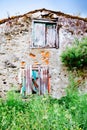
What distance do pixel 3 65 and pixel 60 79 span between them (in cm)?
247

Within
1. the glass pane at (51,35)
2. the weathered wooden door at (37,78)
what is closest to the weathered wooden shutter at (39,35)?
the glass pane at (51,35)

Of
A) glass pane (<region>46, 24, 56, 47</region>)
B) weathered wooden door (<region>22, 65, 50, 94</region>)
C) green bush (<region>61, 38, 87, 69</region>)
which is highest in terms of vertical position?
glass pane (<region>46, 24, 56, 47</region>)

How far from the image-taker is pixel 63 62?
15039mm

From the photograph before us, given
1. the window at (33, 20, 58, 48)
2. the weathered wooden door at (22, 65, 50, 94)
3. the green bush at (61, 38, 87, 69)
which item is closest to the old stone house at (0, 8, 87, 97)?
the window at (33, 20, 58, 48)

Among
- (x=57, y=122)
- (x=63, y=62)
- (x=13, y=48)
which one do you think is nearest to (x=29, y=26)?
(x=13, y=48)

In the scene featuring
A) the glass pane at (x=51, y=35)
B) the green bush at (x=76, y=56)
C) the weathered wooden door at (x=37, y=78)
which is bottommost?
the weathered wooden door at (x=37, y=78)

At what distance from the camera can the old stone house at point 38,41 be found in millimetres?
14773

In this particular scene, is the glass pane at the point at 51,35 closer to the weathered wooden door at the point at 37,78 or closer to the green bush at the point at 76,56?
the green bush at the point at 76,56

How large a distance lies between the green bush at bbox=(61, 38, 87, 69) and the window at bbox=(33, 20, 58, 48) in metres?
0.78

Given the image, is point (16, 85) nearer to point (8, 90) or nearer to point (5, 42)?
point (8, 90)

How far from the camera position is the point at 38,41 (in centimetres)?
1521

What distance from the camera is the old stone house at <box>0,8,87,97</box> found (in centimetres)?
1477

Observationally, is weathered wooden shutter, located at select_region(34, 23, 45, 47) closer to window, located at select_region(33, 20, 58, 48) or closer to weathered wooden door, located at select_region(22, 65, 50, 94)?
window, located at select_region(33, 20, 58, 48)

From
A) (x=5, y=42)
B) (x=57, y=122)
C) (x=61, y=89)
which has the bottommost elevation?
(x=61, y=89)
